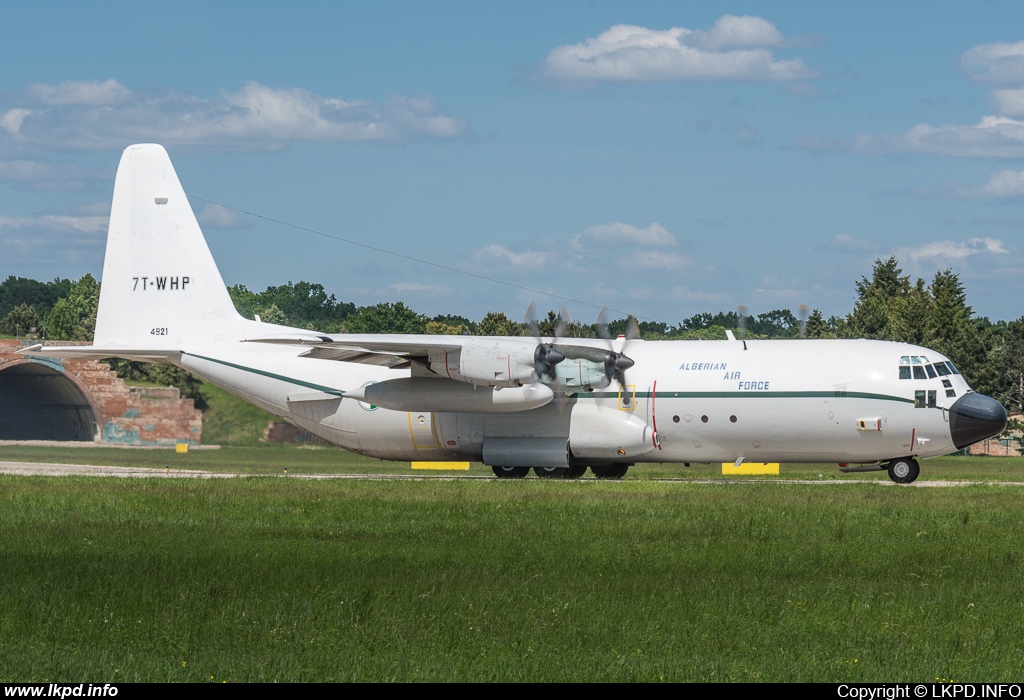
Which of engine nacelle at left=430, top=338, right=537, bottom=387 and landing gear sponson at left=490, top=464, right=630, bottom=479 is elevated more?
engine nacelle at left=430, top=338, right=537, bottom=387

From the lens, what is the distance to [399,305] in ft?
301

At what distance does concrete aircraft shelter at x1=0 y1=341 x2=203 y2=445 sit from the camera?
194 feet

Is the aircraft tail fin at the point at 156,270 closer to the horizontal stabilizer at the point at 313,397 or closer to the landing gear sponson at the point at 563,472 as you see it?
the horizontal stabilizer at the point at 313,397

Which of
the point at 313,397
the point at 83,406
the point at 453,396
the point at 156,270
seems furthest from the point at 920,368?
the point at 83,406

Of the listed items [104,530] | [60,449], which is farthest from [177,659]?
[60,449]

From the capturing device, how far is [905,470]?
103 ft

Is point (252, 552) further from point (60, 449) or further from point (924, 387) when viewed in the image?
point (60, 449)

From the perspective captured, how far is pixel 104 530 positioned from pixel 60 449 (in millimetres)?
30646

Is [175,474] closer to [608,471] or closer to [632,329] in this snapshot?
[608,471]

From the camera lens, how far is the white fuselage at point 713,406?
30.2m

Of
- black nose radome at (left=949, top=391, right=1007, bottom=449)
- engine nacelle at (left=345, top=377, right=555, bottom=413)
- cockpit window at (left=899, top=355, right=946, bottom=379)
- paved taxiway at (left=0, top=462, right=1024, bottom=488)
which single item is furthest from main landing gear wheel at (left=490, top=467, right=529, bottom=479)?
black nose radome at (left=949, top=391, right=1007, bottom=449)

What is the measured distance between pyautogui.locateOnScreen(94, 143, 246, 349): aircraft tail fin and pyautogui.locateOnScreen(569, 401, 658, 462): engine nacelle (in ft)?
37.0

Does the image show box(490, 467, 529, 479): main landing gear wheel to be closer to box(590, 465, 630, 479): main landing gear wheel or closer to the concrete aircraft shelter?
box(590, 465, 630, 479): main landing gear wheel

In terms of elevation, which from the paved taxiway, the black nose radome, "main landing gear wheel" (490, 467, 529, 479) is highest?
the black nose radome
